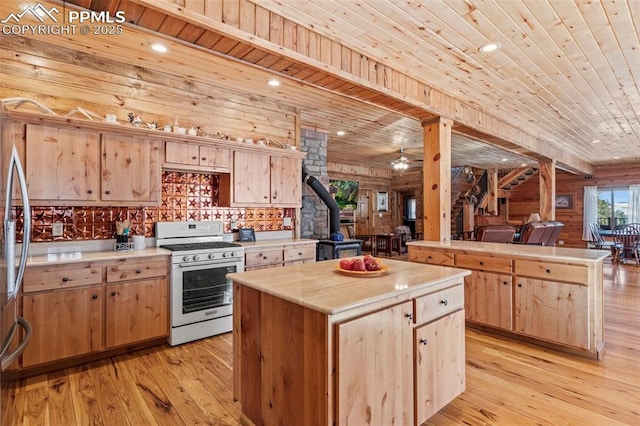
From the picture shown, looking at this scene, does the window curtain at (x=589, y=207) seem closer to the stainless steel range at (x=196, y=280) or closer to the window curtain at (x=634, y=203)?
the window curtain at (x=634, y=203)

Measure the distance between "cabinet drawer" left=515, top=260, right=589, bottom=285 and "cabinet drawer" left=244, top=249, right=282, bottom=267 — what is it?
257 centimetres

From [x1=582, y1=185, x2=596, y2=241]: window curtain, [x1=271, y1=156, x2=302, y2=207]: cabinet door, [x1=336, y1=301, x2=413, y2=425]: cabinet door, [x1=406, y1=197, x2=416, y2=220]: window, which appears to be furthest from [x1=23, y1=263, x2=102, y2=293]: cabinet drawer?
[x1=582, y1=185, x2=596, y2=241]: window curtain

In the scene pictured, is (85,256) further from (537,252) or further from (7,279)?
(537,252)

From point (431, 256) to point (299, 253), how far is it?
163cm

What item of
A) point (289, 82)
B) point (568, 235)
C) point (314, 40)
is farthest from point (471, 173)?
point (314, 40)

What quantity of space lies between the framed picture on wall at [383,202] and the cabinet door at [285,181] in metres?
7.40

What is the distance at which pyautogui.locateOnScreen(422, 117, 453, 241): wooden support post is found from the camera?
4.02 m

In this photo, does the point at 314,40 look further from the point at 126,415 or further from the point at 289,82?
the point at 126,415

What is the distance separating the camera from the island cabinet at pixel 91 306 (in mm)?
2572

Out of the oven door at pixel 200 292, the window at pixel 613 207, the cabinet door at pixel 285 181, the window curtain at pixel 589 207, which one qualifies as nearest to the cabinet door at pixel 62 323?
the oven door at pixel 200 292

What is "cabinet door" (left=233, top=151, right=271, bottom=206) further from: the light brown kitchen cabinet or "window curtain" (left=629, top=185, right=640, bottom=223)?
"window curtain" (left=629, top=185, right=640, bottom=223)

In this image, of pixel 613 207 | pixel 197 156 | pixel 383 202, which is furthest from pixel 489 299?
pixel 613 207

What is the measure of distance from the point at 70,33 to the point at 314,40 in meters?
2.14

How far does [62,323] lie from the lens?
267 centimetres
